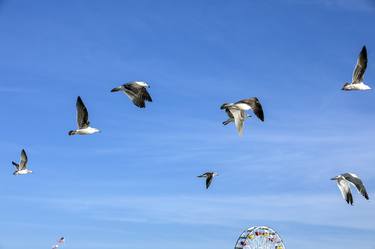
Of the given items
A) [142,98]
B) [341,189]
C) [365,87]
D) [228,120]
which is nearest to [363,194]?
[341,189]

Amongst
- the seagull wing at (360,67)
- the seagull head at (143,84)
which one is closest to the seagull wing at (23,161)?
the seagull head at (143,84)

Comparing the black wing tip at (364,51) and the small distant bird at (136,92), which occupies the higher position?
the black wing tip at (364,51)

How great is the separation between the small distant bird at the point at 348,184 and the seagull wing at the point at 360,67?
5.68 meters

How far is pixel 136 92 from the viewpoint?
34.8m

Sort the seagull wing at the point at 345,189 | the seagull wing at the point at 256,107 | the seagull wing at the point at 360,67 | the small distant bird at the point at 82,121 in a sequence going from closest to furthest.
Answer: the small distant bird at the point at 82,121
the seagull wing at the point at 256,107
the seagull wing at the point at 345,189
the seagull wing at the point at 360,67

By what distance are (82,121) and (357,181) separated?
52.5 ft

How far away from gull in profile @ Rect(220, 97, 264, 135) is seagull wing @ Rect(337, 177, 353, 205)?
6103mm

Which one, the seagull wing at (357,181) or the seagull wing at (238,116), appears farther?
the seagull wing at (238,116)

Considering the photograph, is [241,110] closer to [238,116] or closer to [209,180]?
[238,116]

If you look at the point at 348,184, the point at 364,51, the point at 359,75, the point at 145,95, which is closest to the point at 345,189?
the point at 348,184

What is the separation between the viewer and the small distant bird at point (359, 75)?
116 feet

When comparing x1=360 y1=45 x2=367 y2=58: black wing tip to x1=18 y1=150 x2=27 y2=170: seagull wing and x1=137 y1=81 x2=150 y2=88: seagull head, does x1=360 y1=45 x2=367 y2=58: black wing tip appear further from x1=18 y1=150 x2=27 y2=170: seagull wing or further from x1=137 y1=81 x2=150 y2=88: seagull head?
x1=18 y1=150 x2=27 y2=170: seagull wing

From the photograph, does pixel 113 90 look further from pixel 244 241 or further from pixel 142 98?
pixel 244 241

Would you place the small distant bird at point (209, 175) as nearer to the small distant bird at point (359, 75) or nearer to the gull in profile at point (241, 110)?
the gull in profile at point (241, 110)
